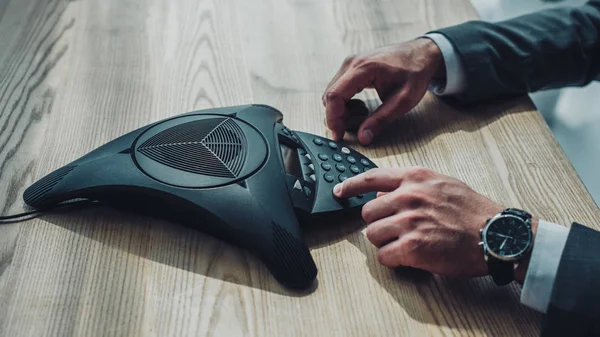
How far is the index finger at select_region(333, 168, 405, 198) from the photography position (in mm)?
891

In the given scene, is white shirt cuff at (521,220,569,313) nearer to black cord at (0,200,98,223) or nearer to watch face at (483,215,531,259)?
watch face at (483,215,531,259)

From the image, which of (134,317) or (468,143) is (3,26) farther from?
(468,143)

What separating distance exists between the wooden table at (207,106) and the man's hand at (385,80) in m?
0.03

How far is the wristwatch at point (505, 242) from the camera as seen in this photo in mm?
819

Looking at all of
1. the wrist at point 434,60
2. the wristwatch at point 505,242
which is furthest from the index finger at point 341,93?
the wristwatch at point 505,242

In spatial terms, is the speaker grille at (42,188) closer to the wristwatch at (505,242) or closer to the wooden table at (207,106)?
A: the wooden table at (207,106)

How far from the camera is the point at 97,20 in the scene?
1293 millimetres

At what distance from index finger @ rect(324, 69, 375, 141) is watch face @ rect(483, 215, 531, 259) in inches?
12.1

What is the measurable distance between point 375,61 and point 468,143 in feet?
0.64

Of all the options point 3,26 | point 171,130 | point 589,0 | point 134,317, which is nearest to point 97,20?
point 3,26

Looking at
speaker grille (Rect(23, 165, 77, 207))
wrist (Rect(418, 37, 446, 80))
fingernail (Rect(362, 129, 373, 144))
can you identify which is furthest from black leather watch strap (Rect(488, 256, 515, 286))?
speaker grille (Rect(23, 165, 77, 207))

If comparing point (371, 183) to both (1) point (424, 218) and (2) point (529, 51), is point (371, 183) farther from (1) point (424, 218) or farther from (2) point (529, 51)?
(2) point (529, 51)

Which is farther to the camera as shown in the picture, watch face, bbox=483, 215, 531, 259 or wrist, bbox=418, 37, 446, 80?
wrist, bbox=418, 37, 446, 80

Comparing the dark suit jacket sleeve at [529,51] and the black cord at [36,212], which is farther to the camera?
the dark suit jacket sleeve at [529,51]
